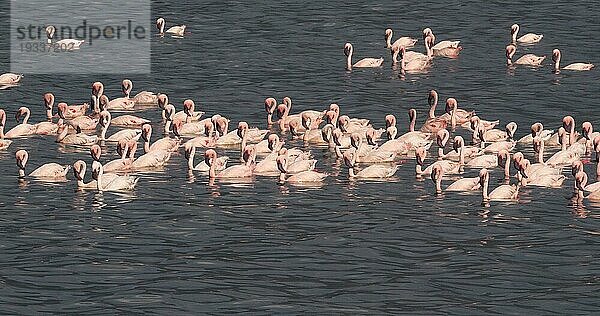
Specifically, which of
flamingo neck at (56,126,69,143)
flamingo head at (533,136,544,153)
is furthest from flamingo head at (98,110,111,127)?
flamingo head at (533,136,544,153)

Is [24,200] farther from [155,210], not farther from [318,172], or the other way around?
[318,172]

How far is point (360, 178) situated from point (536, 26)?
90.5 ft

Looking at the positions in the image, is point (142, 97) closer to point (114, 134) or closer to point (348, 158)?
point (114, 134)

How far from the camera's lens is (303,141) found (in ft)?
142

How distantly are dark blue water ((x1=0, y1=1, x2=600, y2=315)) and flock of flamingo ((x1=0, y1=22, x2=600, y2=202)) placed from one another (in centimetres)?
50

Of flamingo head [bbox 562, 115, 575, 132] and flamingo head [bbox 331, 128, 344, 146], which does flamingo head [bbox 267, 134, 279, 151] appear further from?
flamingo head [bbox 562, 115, 575, 132]

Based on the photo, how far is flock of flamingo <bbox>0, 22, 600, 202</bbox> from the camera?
37.7 metres

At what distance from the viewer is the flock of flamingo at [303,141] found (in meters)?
37.7

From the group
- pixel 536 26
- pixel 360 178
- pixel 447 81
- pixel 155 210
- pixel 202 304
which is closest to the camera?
pixel 202 304

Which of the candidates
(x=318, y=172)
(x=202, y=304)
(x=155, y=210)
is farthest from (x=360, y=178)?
(x=202, y=304)

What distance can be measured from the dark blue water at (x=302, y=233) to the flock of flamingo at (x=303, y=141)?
499mm

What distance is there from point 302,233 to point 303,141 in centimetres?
1027

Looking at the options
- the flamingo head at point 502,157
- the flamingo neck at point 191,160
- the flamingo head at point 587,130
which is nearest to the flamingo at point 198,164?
the flamingo neck at point 191,160

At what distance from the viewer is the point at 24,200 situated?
36.2 metres
